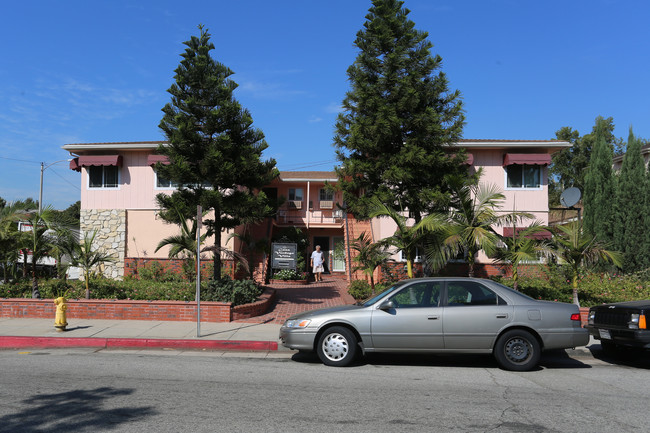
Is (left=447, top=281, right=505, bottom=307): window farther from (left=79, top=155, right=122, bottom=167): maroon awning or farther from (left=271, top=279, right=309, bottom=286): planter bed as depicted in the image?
(left=79, top=155, right=122, bottom=167): maroon awning

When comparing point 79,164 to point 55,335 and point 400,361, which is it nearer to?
point 55,335

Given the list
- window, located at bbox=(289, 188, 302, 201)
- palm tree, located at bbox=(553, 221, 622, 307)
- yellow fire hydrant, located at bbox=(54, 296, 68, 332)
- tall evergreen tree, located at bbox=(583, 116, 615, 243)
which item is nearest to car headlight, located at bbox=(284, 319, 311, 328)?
Answer: yellow fire hydrant, located at bbox=(54, 296, 68, 332)

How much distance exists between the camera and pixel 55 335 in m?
9.80

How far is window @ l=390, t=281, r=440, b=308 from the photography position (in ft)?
25.8

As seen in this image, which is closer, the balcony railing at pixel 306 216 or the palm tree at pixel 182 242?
the palm tree at pixel 182 242

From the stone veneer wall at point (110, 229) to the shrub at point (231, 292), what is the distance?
27.2 feet

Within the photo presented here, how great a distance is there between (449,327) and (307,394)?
276cm

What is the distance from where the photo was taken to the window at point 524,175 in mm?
19172

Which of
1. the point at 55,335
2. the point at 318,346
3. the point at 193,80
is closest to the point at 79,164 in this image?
the point at 193,80

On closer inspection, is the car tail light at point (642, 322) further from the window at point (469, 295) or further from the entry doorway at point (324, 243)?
the entry doorway at point (324, 243)

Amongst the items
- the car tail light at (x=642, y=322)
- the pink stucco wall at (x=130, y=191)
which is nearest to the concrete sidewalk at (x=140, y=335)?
the car tail light at (x=642, y=322)

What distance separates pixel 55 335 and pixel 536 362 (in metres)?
9.21

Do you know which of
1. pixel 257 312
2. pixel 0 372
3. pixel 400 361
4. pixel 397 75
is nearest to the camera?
pixel 0 372

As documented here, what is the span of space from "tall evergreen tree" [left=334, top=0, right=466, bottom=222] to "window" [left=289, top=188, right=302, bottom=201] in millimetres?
12382
